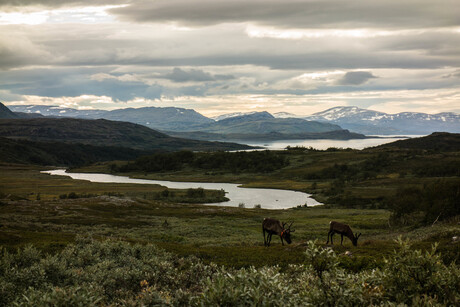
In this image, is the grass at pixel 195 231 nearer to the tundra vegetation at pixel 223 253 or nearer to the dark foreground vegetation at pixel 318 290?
the tundra vegetation at pixel 223 253

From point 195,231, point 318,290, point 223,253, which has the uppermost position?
point 318,290

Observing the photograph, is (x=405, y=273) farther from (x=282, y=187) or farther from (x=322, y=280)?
(x=282, y=187)

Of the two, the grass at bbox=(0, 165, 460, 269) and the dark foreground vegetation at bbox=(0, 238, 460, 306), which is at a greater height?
the dark foreground vegetation at bbox=(0, 238, 460, 306)

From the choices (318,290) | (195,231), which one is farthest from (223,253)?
(195,231)

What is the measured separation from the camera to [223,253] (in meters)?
30.6

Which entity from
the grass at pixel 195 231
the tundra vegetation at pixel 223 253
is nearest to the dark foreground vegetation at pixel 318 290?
the tundra vegetation at pixel 223 253

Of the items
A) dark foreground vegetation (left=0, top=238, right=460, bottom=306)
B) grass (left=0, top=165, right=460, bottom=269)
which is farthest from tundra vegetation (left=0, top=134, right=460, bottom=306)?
grass (left=0, top=165, right=460, bottom=269)

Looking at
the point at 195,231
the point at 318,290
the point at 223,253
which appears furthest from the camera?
the point at 195,231

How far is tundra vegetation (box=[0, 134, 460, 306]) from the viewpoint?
9617mm

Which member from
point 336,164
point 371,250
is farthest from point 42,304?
point 336,164

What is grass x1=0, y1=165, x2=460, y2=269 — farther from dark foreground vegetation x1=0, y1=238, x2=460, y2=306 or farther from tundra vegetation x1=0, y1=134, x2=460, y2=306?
dark foreground vegetation x1=0, y1=238, x2=460, y2=306

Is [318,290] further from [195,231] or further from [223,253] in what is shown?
[195,231]

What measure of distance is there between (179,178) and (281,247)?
154 metres

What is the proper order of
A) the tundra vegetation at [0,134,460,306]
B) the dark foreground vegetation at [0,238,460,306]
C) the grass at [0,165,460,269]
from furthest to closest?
the grass at [0,165,460,269]
the tundra vegetation at [0,134,460,306]
the dark foreground vegetation at [0,238,460,306]
